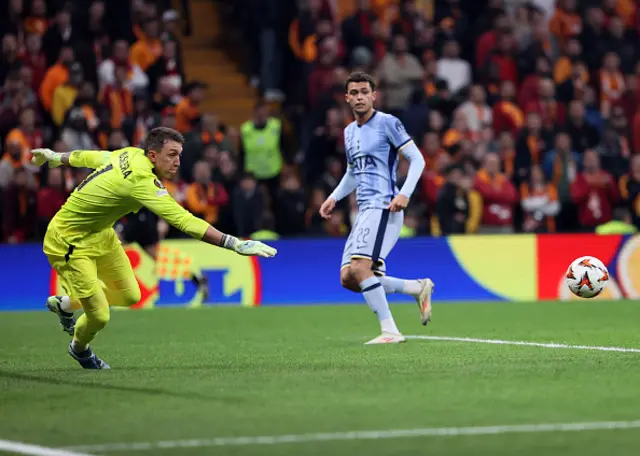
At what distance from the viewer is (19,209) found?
18.6 metres

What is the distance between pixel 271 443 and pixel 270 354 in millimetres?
4527

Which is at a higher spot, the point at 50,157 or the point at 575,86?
the point at 575,86

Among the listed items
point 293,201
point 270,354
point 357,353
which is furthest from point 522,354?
point 293,201

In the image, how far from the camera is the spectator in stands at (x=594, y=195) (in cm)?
1983

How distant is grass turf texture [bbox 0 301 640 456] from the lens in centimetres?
636

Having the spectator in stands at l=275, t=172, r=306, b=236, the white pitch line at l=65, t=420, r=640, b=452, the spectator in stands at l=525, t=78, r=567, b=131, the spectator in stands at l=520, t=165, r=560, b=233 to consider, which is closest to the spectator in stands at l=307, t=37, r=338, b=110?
the spectator in stands at l=275, t=172, r=306, b=236

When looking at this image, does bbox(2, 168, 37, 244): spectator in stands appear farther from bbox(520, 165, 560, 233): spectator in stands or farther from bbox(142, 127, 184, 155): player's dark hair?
bbox(142, 127, 184, 155): player's dark hair

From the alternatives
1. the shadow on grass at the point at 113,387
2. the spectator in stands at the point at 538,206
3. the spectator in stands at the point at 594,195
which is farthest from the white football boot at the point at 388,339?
the spectator in stands at the point at 594,195

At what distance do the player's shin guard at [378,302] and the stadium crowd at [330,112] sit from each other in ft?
22.5

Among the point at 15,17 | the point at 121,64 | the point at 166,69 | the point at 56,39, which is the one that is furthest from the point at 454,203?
the point at 15,17

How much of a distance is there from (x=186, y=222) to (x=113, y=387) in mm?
1374

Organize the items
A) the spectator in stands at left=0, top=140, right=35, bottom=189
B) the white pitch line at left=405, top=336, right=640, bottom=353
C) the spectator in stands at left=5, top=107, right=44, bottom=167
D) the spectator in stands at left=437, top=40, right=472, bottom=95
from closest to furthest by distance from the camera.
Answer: the white pitch line at left=405, top=336, right=640, bottom=353, the spectator in stands at left=0, top=140, right=35, bottom=189, the spectator in stands at left=5, top=107, right=44, bottom=167, the spectator in stands at left=437, top=40, right=472, bottom=95

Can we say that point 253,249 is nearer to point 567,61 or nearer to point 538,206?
point 538,206

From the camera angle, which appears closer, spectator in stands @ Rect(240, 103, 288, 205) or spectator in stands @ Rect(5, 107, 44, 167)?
spectator in stands @ Rect(5, 107, 44, 167)
